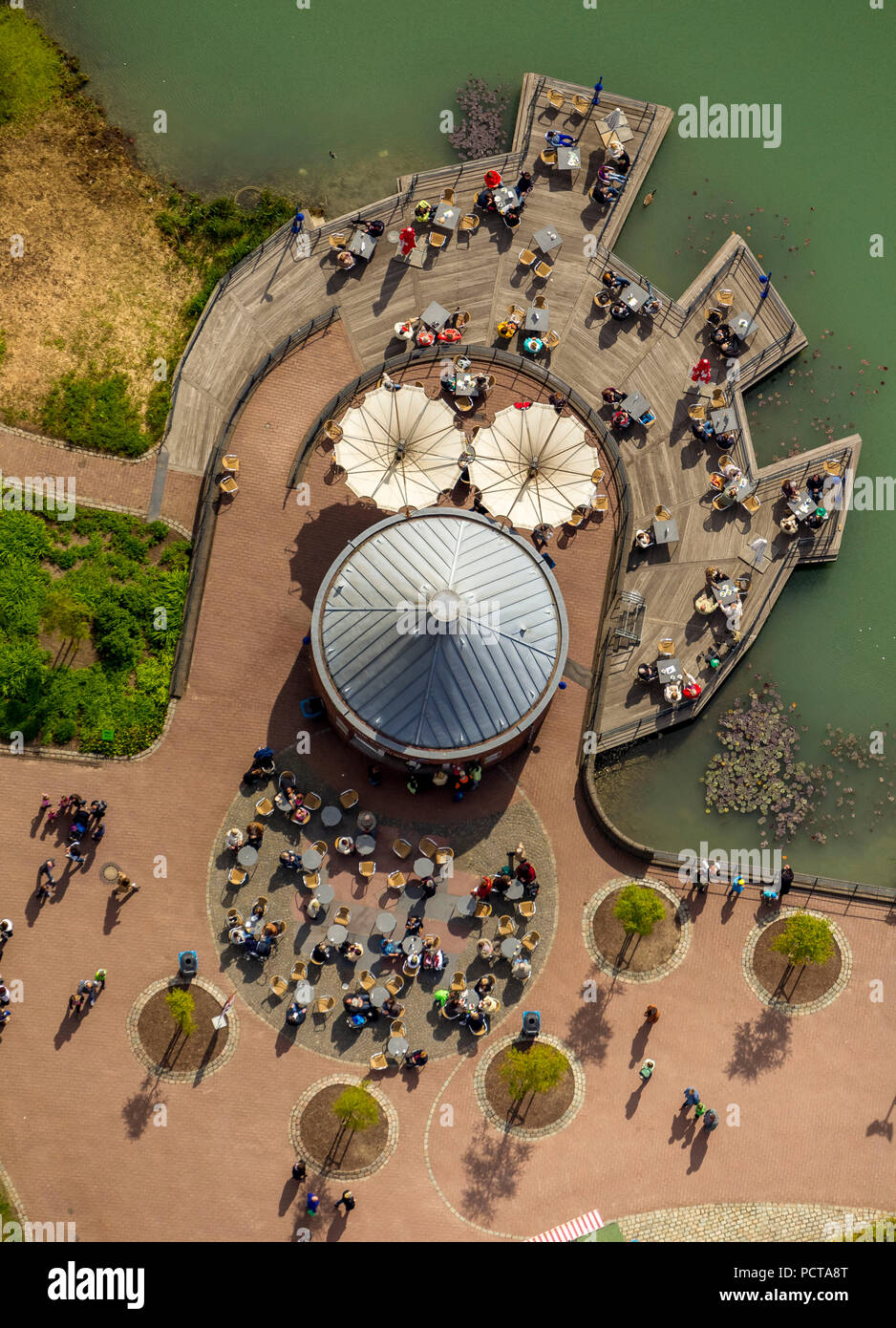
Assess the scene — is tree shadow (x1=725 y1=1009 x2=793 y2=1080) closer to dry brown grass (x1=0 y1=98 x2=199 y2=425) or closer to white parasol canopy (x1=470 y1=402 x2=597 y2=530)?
white parasol canopy (x1=470 y1=402 x2=597 y2=530)

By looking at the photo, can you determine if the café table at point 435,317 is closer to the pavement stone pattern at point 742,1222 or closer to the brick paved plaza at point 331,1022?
the brick paved plaza at point 331,1022

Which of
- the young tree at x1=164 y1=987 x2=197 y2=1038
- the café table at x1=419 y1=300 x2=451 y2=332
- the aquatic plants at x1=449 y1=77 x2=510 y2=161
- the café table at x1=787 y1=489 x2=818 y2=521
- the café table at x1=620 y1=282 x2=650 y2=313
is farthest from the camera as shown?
the aquatic plants at x1=449 y1=77 x2=510 y2=161

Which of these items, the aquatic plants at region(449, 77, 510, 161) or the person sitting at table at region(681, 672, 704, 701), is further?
the aquatic plants at region(449, 77, 510, 161)

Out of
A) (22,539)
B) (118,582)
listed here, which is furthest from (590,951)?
(22,539)

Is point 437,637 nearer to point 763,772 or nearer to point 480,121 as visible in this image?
point 763,772

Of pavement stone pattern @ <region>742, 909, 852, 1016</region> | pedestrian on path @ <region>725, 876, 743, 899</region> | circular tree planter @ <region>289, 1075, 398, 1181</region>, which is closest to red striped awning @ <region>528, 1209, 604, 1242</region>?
circular tree planter @ <region>289, 1075, 398, 1181</region>

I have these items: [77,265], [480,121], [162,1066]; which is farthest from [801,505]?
[162,1066]
